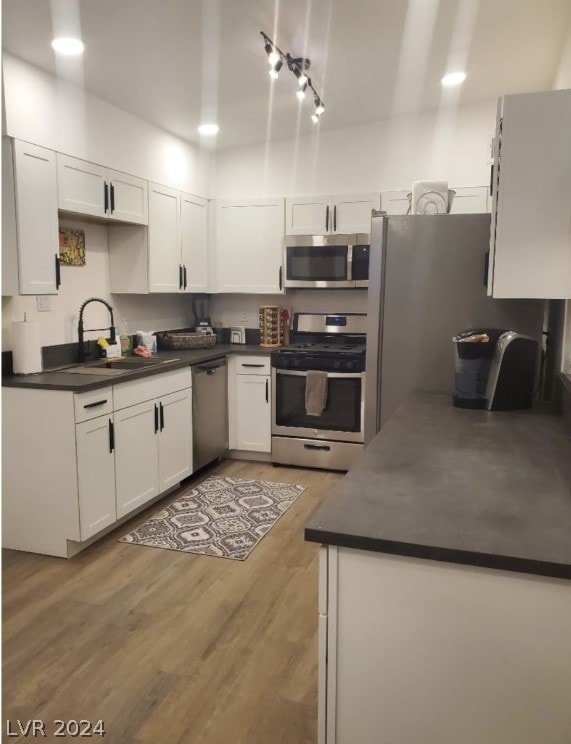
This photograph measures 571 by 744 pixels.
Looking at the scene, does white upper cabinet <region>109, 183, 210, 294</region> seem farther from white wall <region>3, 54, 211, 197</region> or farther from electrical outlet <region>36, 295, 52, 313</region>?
electrical outlet <region>36, 295, 52, 313</region>

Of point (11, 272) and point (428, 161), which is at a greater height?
point (428, 161)

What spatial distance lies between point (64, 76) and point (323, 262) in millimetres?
2142

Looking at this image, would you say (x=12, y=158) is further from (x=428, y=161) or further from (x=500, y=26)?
(x=428, y=161)

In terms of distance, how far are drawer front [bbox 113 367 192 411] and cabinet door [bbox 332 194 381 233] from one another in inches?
65.8

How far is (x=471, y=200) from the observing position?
428 centimetres

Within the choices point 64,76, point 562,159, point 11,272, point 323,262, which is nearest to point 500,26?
point 562,159

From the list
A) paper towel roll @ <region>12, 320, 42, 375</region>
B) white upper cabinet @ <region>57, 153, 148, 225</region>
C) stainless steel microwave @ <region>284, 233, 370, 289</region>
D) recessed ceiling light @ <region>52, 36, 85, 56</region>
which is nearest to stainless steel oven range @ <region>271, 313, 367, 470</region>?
stainless steel microwave @ <region>284, 233, 370, 289</region>

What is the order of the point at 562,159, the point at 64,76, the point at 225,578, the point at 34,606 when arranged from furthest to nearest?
1. the point at 64,76
2. the point at 225,578
3. the point at 34,606
4. the point at 562,159

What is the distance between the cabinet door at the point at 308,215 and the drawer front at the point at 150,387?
4.99 ft

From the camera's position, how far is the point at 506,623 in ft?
3.60

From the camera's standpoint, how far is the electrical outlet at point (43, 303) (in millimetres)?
3371

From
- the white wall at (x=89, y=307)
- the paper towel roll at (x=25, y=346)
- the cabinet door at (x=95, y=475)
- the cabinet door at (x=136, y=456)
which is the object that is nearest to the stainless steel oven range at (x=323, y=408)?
the white wall at (x=89, y=307)

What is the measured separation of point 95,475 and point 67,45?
216cm

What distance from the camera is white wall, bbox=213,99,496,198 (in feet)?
14.4
